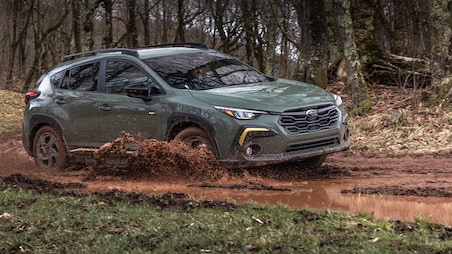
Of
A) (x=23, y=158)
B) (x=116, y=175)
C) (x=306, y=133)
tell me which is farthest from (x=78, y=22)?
(x=306, y=133)

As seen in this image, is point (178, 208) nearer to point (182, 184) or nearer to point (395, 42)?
point (182, 184)

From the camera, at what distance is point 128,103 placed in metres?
8.41

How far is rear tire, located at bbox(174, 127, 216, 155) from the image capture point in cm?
768

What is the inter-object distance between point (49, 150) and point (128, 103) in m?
2.06

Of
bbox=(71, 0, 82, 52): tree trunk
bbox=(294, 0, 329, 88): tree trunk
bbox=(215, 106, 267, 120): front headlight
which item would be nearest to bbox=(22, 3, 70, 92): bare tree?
bbox=(71, 0, 82, 52): tree trunk

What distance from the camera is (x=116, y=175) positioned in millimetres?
8969

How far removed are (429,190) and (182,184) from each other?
3001 millimetres

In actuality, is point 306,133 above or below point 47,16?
below

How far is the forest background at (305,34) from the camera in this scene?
540 inches

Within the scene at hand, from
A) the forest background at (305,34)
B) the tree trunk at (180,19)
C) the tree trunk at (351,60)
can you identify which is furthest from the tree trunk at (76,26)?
the tree trunk at (351,60)

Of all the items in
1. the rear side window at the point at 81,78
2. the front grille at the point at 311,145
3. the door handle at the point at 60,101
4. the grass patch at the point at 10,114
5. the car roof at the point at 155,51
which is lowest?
the grass patch at the point at 10,114

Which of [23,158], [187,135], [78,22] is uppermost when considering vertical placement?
[78,22]

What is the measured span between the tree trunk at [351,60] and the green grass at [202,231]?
8.15 m

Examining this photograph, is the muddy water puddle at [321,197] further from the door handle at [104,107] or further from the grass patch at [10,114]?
the grass patch at [10,114]
